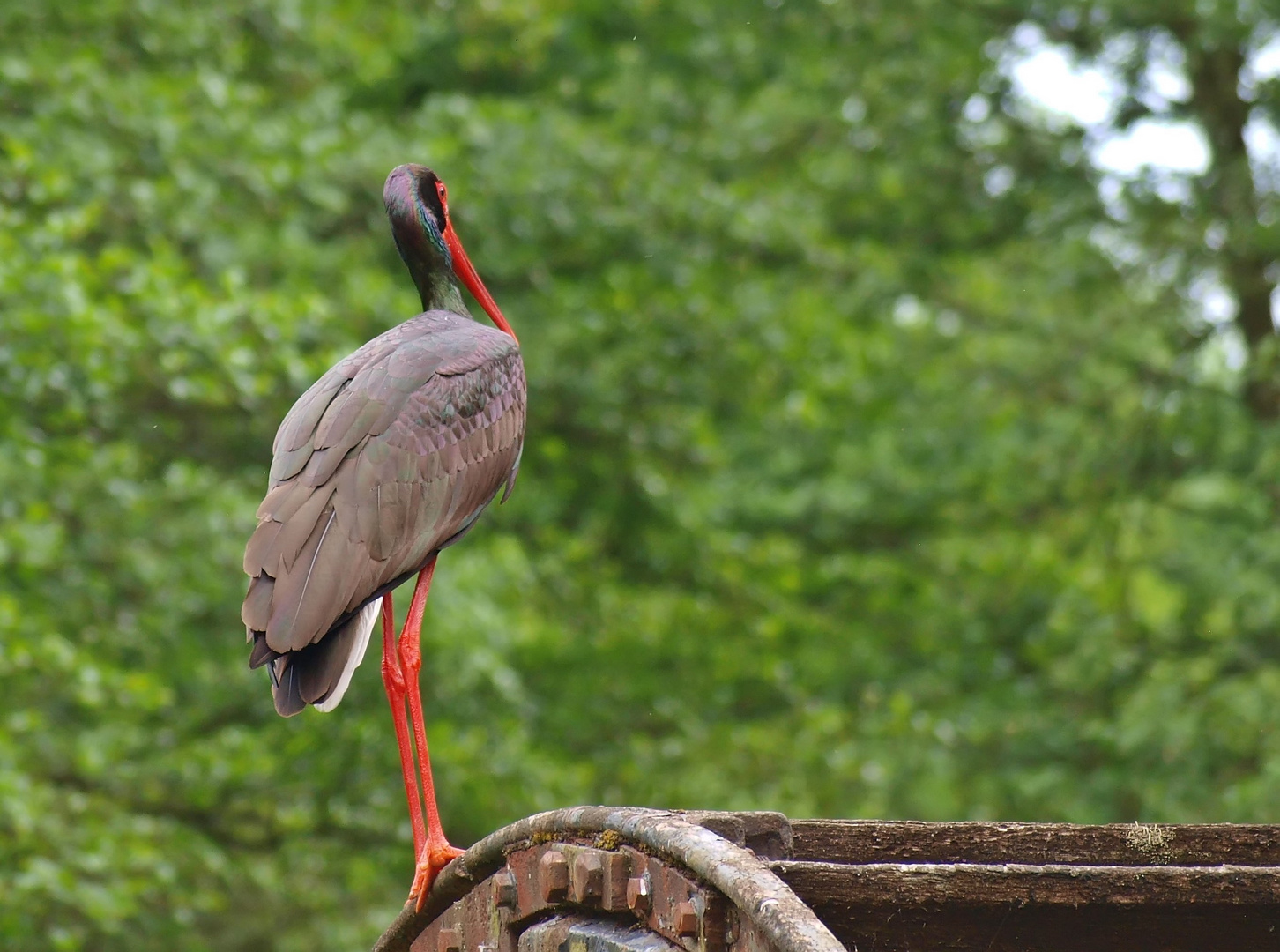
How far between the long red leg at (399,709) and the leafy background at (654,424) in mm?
3569

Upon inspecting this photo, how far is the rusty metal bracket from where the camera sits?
81.7 inches

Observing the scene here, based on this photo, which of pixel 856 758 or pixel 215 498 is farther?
pixel 856 758

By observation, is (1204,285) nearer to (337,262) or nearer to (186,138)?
(337,262)

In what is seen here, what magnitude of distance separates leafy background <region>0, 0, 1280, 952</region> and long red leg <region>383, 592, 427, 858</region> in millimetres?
3569

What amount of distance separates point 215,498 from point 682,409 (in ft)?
10.4

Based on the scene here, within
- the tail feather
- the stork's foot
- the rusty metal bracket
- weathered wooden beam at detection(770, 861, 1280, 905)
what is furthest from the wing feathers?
weathered wooden beam at detection(770, 861, 1280, 905)

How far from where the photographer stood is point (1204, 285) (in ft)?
36.6

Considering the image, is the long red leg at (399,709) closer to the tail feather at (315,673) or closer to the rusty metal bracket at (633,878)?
the tail feather at (315,673)

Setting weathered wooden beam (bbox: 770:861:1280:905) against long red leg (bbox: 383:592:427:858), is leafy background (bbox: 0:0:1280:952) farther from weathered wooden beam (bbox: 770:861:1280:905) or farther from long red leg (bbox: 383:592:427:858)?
weathered wooden beam (bbox: 770:861:1280:905)

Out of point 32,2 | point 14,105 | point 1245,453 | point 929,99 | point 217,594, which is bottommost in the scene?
point 217,594

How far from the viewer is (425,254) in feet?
16.0

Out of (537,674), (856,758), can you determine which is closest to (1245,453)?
(856,758)

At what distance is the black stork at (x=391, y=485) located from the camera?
148 inches

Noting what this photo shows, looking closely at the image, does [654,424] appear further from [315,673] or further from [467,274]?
[315,673]
